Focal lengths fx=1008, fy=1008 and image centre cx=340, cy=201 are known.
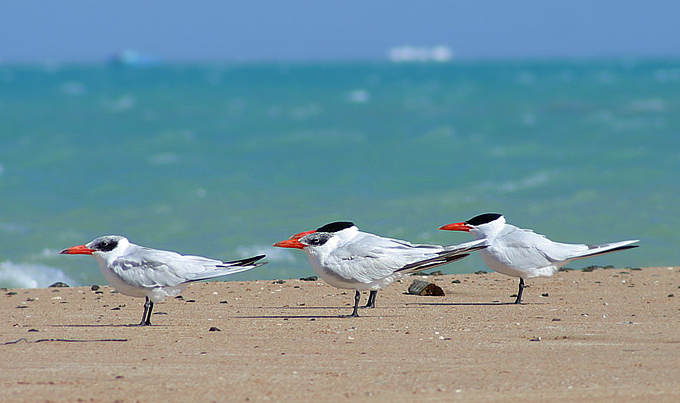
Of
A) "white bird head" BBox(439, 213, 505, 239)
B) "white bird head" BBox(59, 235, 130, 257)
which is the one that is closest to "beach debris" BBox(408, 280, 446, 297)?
"white bird head" BBox(439, 213, 505, 239)

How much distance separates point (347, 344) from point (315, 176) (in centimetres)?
998

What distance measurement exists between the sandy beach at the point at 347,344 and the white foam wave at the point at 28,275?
3.23 feet

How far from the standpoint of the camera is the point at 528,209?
12.6m

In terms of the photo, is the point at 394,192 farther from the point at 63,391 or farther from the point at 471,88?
the point at 471,88

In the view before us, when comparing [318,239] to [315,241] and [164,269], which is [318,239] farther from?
[164,269]

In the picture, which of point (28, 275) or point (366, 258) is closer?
point (366, 258)

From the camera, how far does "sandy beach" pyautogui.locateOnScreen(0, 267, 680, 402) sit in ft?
14.4

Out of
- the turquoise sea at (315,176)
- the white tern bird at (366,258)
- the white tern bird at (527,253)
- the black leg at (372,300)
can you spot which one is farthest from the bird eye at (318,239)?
the turquoise sea at (315,176)

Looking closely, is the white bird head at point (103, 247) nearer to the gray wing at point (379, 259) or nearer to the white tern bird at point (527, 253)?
the gray wing at point (379, 259)

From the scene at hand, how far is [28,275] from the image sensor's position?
30.8ft

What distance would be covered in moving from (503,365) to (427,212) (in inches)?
299

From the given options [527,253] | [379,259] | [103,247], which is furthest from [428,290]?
[103,247]

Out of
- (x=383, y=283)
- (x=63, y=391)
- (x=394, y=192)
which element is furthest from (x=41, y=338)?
(x=394, y=192)

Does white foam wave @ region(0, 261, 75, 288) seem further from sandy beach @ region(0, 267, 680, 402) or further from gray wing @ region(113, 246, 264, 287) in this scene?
gray wing @ region(113, 246, 264, 287)
